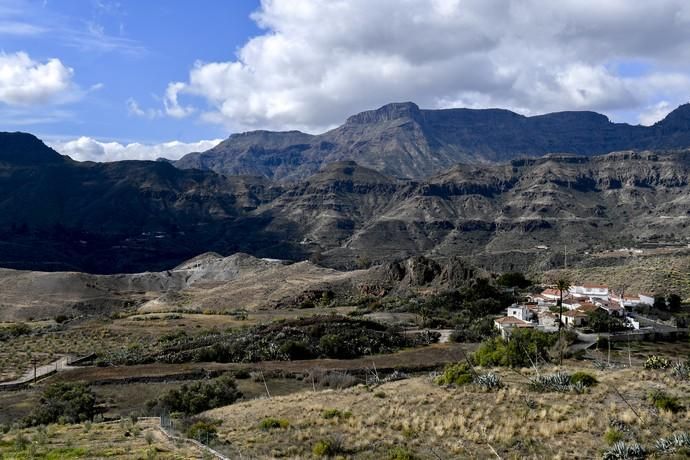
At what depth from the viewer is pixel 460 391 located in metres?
23.5

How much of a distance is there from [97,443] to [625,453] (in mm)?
16432

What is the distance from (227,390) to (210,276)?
330 feet

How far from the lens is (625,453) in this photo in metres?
15.0

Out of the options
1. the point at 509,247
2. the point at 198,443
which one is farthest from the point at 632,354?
the point at 509,247

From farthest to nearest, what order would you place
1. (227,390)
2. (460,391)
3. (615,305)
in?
(615,305)
(227,390)
(460,391)

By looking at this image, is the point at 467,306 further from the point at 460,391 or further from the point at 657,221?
the point at 657,221

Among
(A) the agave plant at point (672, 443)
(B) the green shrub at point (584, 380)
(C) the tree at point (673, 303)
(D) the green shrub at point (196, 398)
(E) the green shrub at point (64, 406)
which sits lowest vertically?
(C) the tree at point (673, 303)

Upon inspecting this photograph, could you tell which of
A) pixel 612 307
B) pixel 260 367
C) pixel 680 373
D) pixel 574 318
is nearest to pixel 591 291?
pixel 612 307

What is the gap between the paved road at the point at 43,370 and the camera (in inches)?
1545

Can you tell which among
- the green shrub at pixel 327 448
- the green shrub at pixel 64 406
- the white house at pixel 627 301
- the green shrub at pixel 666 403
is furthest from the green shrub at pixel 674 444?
the white house at pixel 627 301

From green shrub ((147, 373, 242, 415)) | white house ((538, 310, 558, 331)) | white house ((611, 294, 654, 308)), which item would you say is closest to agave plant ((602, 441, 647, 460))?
green shrub ((147, 373, 242, 415))

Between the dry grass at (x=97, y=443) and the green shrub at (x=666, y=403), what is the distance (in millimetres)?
13957

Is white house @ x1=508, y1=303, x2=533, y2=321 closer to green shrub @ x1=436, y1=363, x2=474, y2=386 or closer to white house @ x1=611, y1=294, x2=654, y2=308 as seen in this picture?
white house @ x1=611, y1=294, x2=654, y2=308

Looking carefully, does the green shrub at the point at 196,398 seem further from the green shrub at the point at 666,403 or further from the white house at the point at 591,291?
the white house at the point at 591,291
